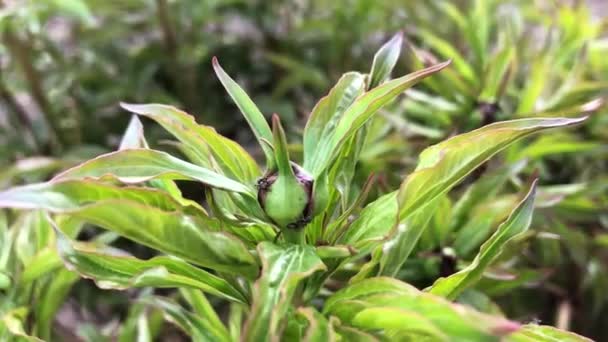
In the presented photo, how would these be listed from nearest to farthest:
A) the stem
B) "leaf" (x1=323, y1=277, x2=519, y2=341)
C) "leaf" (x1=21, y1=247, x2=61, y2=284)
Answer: "leaf" (x1=323, y1=277, x2=519, y2=341) → the stem → "leaf" (x1=21, y1=247, x2=61, y2=284)

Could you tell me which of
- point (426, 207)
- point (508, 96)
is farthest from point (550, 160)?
point (426, 207)

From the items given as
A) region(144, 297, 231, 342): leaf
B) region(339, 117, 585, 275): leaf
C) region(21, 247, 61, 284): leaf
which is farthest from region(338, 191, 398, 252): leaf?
region(21, 247, 61, 284): leaf

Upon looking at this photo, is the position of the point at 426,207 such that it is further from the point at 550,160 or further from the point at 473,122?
the point at 550,160

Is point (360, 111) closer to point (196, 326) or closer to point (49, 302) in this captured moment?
point (196, 326)

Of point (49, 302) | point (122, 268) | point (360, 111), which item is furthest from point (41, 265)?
point (360, 111)

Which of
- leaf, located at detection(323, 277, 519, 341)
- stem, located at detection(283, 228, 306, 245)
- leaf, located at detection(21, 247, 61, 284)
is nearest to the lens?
leaf, located at detection(323, 277, 519, 341)

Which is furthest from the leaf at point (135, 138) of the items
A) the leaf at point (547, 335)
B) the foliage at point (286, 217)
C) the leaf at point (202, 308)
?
the leaf at point (547, 335)

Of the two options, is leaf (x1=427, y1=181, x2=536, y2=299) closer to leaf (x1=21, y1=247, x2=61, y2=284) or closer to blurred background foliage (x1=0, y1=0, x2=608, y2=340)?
blurred background foliage (x1=0, y1=0, x2=608, y2=340)
